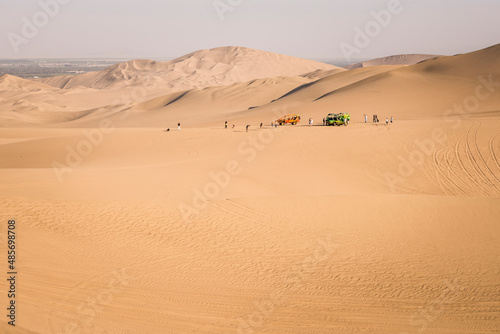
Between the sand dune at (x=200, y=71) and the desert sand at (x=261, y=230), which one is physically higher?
the sand dune at (x=200, y=71)

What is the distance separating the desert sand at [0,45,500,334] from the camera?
7.77 m

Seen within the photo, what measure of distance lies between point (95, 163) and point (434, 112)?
30.9 meters

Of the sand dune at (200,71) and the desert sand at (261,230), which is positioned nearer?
the desert sand at (261,230)

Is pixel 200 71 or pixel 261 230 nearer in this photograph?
pixel 261 230

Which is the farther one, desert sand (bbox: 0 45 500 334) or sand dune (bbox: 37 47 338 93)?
sand dune (bbox: 37 47 338 93)

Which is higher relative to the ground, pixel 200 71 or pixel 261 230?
pixel 200 71

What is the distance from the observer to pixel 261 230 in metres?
12.2

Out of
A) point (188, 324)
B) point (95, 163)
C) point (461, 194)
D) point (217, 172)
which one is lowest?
point (461, 194)

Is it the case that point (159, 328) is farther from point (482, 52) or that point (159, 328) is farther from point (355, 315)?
point (482, 52)

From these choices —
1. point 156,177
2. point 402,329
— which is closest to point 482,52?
point 156,177

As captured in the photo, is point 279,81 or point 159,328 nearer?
point 159,328

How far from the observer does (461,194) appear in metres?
18.0

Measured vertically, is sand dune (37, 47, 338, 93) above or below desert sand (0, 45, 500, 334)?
above

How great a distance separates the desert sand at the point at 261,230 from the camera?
306 inches
